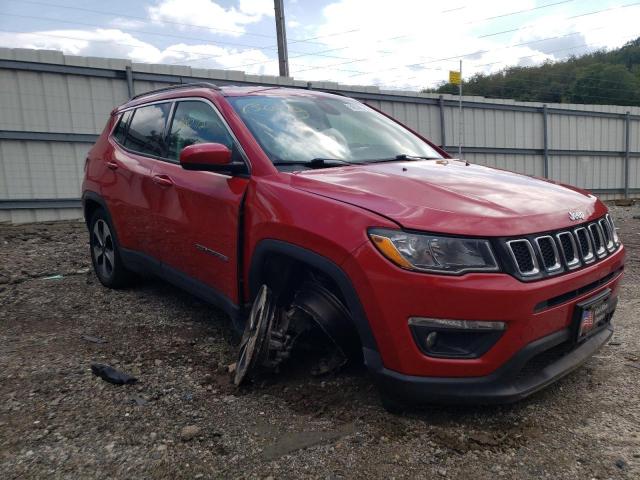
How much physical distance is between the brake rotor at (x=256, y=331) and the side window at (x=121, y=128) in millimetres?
2508

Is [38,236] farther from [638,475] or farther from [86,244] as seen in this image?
[638,475]

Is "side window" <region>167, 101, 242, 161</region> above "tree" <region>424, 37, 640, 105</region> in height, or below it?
below

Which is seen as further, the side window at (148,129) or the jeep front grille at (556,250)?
the side window at (148,129)

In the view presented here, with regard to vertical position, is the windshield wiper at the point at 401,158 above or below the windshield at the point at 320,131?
below

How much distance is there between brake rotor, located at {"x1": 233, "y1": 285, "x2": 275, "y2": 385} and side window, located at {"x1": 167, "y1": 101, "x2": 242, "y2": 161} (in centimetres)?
86

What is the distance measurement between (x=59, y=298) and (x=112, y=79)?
6336 mm

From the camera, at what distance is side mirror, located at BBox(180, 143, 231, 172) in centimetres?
290

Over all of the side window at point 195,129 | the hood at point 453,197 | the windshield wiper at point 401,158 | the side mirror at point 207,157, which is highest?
the side window at point 195,129

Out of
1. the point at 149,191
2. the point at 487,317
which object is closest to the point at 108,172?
the point at 149,191

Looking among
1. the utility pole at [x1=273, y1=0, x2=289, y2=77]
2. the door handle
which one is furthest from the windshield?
the utility pole at [x1=273, y1=0, x2=289, y2=77]

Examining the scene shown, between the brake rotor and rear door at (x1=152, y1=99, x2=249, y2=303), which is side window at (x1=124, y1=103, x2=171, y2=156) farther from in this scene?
the brake rotor

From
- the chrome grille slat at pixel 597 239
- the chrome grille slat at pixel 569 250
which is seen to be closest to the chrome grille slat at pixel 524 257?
the chrome grille slat at pixel 569 250

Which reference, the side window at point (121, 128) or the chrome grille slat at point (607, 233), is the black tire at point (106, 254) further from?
the chrome grille slat at point (607, 233)

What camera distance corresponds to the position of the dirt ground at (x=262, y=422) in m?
2.16
